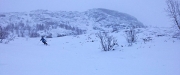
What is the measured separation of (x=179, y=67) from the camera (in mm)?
7109

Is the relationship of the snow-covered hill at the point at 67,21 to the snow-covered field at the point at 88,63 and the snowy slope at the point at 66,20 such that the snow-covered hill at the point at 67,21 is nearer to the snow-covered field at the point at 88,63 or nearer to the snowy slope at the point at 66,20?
the snowy slope at the point at 66,20

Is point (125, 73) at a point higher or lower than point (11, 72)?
lower

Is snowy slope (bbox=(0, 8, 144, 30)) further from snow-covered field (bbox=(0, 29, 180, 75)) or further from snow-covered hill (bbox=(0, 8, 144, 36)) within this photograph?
snow-covered field (bbox=(0, 29, 180, 75))

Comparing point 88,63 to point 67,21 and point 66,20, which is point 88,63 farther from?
point 66,20

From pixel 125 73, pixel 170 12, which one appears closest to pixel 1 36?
pixel 125 73

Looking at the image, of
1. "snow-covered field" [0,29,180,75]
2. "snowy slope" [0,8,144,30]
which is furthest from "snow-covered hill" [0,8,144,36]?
"snow-covered field" [0,29,180,75]

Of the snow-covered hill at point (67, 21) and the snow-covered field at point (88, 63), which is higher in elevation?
the snow-covered hill at point (67, 21)

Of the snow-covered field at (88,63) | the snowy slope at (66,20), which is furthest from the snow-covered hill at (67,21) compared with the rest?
the snow-covered field at (88,63)

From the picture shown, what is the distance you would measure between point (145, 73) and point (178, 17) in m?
14.7

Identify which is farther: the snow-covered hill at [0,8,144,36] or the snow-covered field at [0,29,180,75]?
the snow-covered hill at [0,8,144,36]

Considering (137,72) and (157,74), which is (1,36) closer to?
(137,72)

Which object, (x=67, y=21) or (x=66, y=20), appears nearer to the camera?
(x=67, y=21)

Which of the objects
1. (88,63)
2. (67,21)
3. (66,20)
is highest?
(66,20)

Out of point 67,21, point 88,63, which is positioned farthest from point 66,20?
point 88,63
